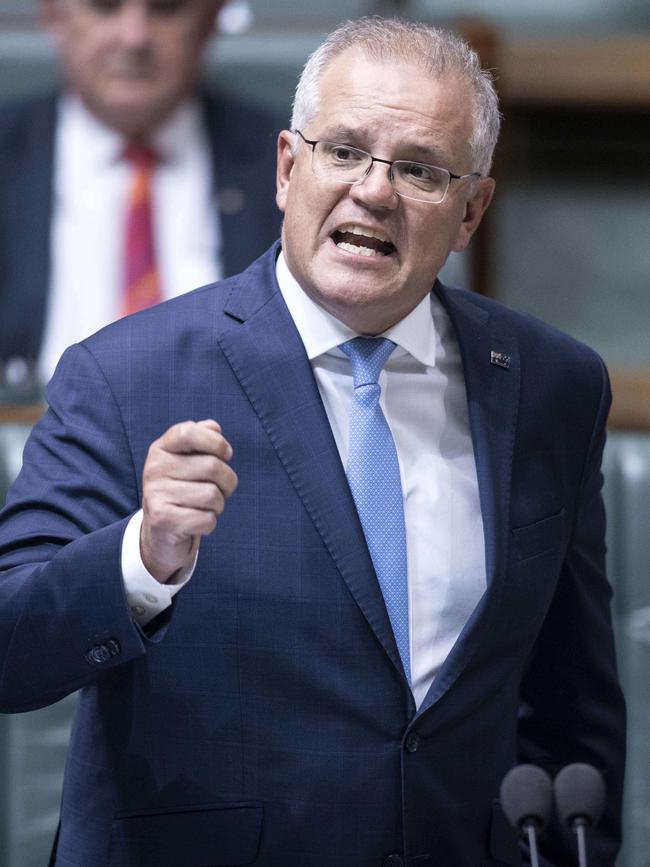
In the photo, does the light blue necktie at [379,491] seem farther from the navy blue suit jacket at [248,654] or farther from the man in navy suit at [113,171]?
the man in navy suit at [113,171]

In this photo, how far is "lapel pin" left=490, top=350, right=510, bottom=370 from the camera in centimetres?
148

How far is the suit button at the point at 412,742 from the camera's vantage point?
1.32 m

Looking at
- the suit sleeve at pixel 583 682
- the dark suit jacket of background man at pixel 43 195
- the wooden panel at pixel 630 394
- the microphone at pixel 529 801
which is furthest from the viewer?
the dark suit jacket of background man at pixel 43 195

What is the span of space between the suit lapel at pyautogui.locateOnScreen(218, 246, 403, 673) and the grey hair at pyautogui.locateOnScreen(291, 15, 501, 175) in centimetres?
20

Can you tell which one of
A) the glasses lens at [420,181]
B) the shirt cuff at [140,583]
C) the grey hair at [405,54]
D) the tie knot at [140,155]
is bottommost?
the shirt cuff at [140,583]

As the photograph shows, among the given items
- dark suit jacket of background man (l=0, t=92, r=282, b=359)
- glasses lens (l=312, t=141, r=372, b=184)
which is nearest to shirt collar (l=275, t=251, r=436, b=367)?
glasses lens (l=312, t=141, r=372, b=184)

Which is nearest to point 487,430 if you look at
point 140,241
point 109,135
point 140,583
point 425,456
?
point 425,456

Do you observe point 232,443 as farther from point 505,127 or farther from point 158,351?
point 505,127

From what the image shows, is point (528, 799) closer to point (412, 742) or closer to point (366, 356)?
point (412, 742)

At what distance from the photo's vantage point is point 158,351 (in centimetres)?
135

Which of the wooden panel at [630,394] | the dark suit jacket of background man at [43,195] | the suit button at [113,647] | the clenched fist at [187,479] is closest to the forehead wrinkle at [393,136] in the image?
the clenched fist at [187,479]

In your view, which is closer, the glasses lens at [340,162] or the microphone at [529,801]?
the microphone at [529,801]

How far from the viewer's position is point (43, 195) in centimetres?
284

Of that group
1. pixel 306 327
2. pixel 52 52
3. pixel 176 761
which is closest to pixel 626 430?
pixel 306 327
